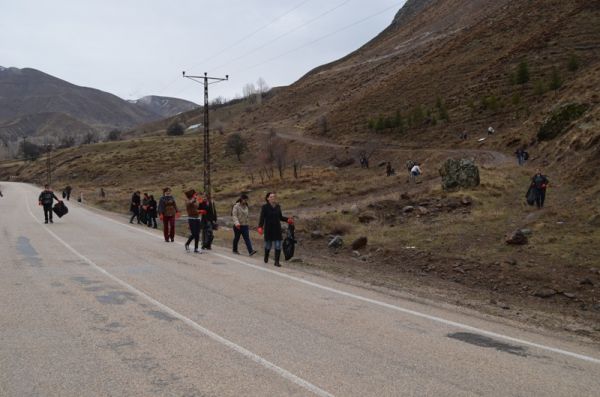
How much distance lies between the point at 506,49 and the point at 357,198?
149 ft

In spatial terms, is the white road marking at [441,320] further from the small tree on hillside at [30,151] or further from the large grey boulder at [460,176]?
the small tree on hillside at [30,151]

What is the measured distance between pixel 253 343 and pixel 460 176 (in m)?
19.8

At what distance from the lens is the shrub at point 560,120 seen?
115 feet

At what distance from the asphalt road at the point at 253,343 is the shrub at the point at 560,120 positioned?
30143 millimetres

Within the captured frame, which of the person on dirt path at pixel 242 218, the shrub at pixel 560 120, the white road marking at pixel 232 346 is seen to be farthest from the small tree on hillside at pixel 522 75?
the white road marking at pixel 232 346

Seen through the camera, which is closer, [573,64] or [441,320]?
[441,320]

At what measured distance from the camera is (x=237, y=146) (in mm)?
79625

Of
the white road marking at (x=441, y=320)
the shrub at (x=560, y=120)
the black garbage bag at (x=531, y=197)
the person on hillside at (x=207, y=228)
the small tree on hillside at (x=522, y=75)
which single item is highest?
the small tree on hillside at (x=522, y=75)

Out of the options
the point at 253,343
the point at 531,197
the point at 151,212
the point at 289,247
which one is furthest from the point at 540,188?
the point at 151,212

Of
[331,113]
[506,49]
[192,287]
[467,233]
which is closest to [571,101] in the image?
[467,233]

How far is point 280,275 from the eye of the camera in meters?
11.7

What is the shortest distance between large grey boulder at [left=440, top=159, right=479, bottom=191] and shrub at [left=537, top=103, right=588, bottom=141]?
537 inches

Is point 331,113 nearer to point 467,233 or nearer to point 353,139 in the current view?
point 353,139

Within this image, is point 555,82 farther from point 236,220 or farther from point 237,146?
point 236,220
